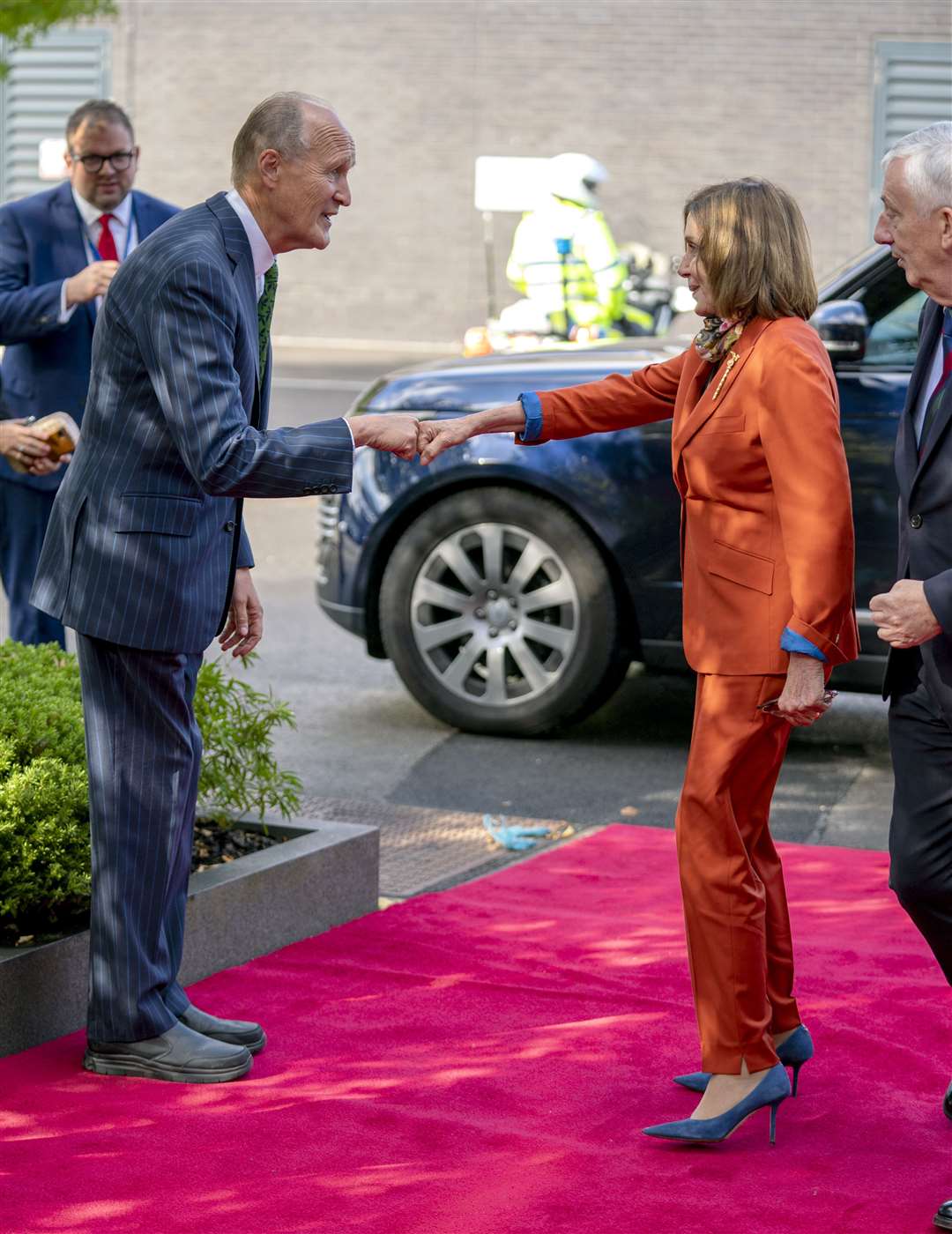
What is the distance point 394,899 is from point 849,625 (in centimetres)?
225

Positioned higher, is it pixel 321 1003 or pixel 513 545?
pixel 513 545

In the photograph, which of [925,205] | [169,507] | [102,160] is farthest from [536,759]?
[925,205]

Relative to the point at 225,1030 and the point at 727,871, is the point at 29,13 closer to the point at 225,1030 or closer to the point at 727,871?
the point at 225,1030

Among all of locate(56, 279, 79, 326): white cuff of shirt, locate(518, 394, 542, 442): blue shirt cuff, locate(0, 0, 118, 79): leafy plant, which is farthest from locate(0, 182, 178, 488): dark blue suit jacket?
locate(0, 0, 118, 79): leafy plant

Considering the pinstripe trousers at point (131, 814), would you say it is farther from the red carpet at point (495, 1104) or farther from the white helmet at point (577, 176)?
the white helmet at point (577, 176)

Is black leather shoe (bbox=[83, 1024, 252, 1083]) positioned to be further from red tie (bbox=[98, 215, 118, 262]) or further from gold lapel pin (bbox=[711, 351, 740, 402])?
red tie (bbox=[98, 215, 118, 262])

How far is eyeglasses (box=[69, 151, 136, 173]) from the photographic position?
6.33 meters

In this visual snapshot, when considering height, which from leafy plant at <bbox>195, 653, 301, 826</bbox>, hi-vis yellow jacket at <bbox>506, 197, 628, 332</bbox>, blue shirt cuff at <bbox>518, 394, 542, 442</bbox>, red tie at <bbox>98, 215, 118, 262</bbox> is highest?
hi-vis yellow jacket at <bbox>506, 197, 628, 332</bbox>

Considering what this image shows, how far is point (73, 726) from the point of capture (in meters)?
4.74

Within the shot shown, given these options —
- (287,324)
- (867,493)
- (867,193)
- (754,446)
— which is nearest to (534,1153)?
(754,446)

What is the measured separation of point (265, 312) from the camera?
4.32m

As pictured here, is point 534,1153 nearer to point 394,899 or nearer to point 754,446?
point 754,446

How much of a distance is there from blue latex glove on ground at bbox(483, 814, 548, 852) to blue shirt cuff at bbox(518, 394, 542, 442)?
226cm

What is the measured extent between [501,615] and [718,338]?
384 centimetres
